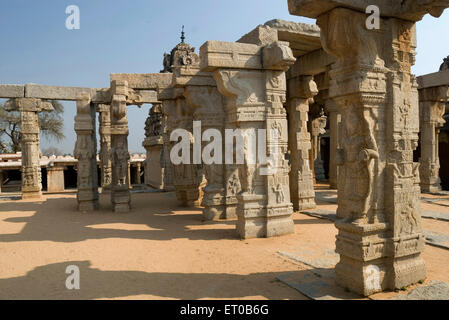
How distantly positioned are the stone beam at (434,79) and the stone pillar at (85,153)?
12111mm

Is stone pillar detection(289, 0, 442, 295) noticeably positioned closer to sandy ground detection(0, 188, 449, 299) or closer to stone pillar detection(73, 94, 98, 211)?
sandy ground detection(0, 188, 449, 299)

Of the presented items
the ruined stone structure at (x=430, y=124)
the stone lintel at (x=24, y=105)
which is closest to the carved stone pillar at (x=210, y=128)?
the stone lintel at (x=24, y=105)

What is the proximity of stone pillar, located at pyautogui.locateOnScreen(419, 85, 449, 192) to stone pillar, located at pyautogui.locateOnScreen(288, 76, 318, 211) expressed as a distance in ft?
19.5

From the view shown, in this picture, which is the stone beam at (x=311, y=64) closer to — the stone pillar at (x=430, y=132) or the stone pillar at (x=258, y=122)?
the stone pillar at (x=258, y=122)

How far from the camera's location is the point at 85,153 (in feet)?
36.6

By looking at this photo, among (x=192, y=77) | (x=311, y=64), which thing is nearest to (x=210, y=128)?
(x=192, y=77)

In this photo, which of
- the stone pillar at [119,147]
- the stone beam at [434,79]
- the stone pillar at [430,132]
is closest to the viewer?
the stone pillar at [119,147]

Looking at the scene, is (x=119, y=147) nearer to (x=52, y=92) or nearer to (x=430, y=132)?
(x=52, y=92)

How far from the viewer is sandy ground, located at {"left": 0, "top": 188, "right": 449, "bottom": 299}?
4.26 meters

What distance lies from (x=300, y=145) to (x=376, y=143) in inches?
244

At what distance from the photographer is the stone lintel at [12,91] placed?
13.5 meters

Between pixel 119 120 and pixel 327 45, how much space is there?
8.44 m

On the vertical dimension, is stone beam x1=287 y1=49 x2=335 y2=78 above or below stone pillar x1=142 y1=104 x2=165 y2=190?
above

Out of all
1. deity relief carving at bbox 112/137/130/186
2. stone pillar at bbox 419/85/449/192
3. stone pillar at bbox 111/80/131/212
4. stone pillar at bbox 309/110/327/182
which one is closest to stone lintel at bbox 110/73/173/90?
stone pillar at bbox 111/80/131/212
